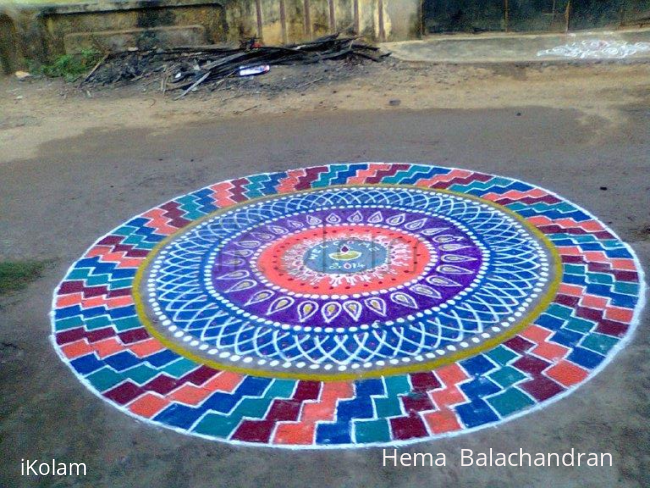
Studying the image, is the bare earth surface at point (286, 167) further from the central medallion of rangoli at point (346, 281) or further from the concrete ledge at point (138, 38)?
the concrete ledge at point (138, 38)

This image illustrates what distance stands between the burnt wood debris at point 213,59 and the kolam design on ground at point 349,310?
339 centimetres

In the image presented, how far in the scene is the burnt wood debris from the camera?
7703 millimetres

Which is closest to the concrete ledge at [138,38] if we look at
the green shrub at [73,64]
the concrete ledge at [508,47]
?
the green shrub at [73,64]

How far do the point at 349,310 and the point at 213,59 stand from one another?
5.40m

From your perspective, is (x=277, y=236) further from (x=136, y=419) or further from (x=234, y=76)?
(x=234, y=76)

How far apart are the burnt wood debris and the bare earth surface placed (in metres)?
0.28

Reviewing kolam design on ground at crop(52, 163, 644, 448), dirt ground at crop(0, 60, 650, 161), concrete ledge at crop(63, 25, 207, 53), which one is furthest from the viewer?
concrete ledge at crop(63, 25, 207, 53)

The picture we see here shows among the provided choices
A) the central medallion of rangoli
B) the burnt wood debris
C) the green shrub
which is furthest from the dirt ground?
the central medallion of rangoli

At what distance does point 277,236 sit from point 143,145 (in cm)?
249

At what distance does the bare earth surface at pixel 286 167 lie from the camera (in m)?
2.44

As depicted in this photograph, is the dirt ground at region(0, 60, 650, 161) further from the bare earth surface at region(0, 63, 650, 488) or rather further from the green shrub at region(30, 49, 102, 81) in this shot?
the green shrub at region(30, 49, 102, 81)

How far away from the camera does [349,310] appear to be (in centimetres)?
334

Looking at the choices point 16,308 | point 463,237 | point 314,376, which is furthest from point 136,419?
point 463,237

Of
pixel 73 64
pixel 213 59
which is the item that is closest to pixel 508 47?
pixel 213 59
